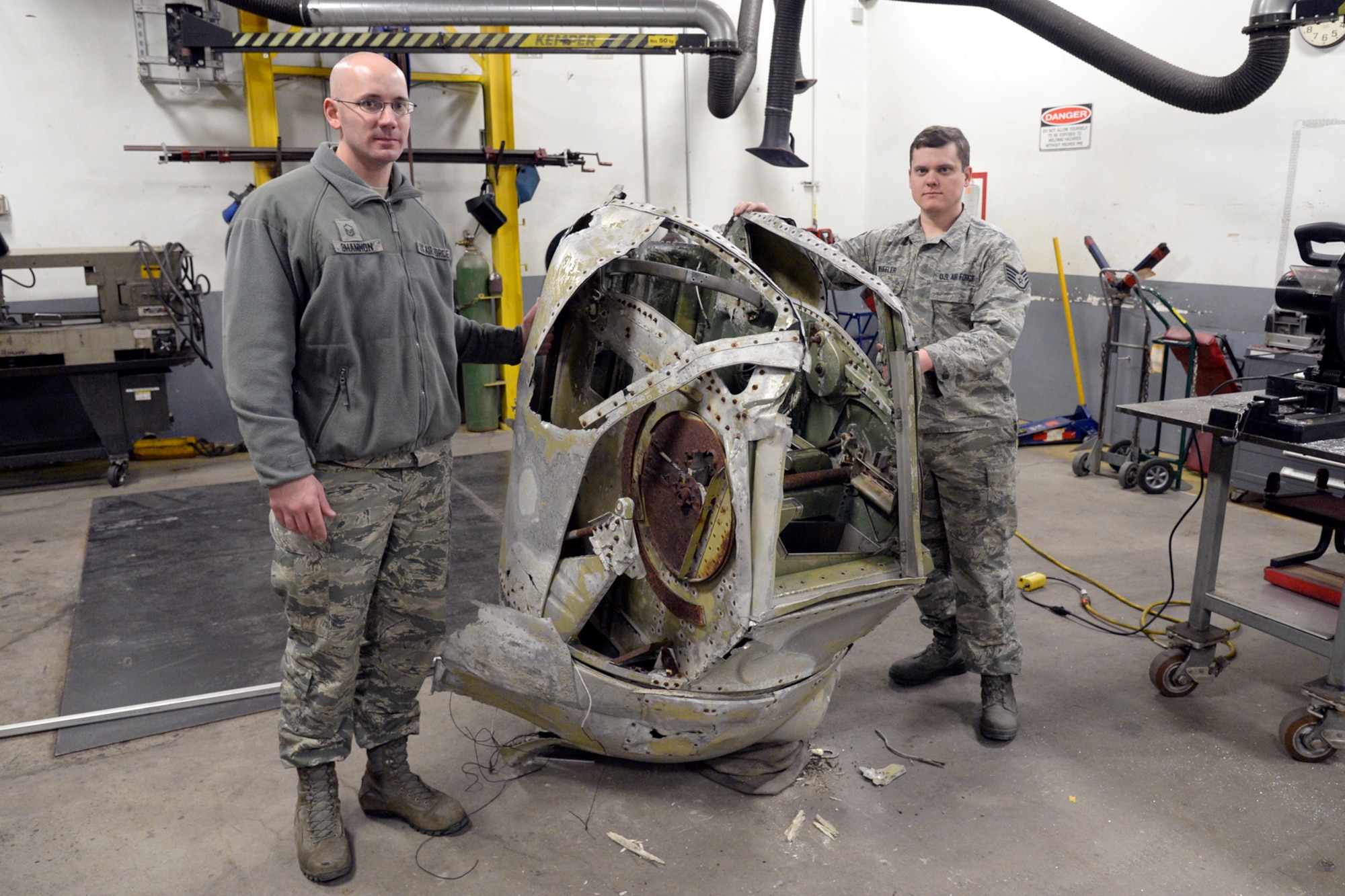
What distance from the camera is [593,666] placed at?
2385 mm

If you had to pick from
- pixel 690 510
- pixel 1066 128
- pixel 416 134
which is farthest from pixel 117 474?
pixel 1066 128

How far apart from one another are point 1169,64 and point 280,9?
4.77m

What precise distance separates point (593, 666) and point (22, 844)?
1.59m

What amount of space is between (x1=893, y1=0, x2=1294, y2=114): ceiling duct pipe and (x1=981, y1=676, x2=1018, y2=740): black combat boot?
2.71 m

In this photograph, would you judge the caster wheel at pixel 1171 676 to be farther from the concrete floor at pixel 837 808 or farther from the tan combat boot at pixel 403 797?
the tan combat boot at pixel 403 797

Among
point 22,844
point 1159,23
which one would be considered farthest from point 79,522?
point 1159,23

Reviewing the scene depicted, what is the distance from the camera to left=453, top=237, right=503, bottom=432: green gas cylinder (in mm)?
6934

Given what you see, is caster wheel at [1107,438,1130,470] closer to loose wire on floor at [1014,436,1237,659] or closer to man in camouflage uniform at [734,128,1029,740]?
loose wire on floor at [1014,436,1237,659]

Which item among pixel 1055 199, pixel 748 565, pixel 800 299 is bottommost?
pixel 748 565

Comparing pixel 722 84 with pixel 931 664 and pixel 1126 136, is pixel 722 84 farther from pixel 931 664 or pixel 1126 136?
pixel 931 664

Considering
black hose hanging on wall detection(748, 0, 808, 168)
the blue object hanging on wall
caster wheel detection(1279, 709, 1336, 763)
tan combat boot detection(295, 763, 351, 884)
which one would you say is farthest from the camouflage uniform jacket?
the blue object hanging on wall

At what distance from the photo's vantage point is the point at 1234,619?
3145 mm

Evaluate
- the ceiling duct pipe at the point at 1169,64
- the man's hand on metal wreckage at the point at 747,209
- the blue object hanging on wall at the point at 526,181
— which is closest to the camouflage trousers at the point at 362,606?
the man's hand on metal wreckage at the point at 747,209

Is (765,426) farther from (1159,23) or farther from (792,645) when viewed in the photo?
(1159,23)
